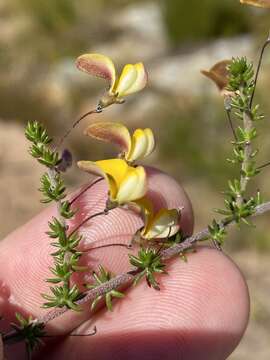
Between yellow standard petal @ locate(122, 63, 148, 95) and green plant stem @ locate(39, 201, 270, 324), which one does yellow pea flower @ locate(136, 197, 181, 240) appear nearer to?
green plant stem @ locate(39, 201, 270, 324)

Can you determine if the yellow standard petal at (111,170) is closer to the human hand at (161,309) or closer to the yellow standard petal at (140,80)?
the yellow standard petal at (140,80)

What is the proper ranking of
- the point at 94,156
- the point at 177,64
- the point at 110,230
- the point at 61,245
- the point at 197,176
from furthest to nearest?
the point at 177,64
the point at 94,156
the point at 197,176
the point at 110,230
the point at 61,245

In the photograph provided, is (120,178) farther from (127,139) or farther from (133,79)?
(133,79)

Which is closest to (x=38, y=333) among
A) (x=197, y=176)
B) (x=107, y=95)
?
(x=107, y=95)

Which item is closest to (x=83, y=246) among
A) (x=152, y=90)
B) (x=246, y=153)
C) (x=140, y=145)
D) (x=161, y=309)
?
(x=161, y=309)

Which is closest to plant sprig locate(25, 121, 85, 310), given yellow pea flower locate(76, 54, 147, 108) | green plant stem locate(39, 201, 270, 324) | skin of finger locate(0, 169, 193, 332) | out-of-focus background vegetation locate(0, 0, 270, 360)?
green plant stem locate(39, 201, 270, 324)

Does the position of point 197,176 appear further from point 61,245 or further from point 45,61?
point 61,245
